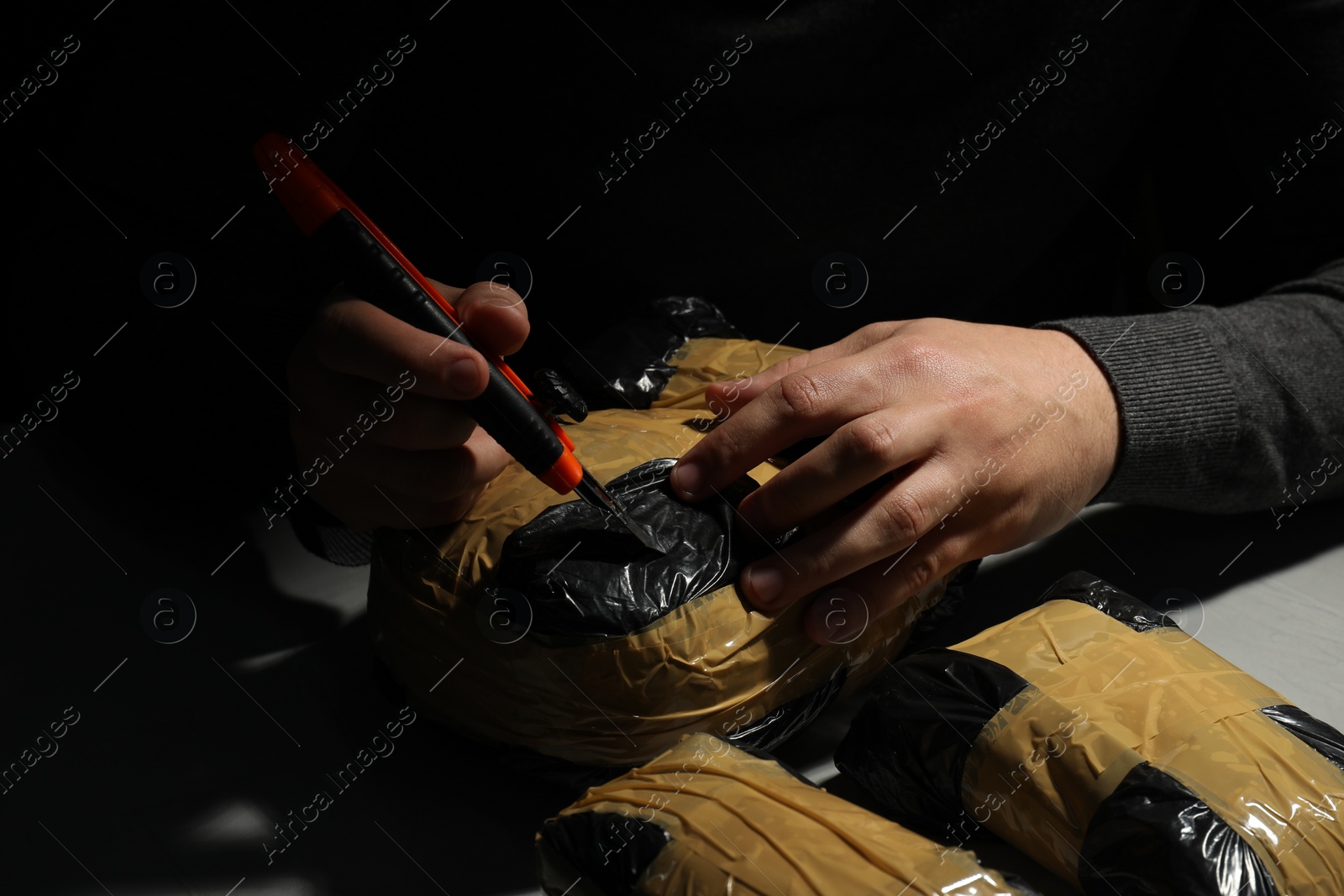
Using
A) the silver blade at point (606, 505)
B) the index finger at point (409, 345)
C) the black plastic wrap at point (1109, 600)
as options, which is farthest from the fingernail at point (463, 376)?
the black plastic wrap at point (1109, 600)

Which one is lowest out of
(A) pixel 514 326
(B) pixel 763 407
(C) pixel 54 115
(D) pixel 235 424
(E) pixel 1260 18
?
(E) pixel 1260 18

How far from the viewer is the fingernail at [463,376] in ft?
2.00

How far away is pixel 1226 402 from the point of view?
2.81 ft

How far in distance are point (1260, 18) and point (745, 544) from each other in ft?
2.83

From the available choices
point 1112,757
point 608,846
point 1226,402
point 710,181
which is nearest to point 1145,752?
point 1112,757

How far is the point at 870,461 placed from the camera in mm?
672

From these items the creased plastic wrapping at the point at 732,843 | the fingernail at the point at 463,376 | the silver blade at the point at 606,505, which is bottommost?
the creased plastic wrapping at the point at 732,843

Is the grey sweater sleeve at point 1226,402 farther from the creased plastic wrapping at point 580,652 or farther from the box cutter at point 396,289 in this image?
the box cutter at point 396,289

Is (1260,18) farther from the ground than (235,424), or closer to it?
closer to it

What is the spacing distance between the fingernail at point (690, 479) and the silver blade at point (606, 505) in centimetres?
6

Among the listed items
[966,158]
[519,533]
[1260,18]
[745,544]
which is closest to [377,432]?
[519,533]

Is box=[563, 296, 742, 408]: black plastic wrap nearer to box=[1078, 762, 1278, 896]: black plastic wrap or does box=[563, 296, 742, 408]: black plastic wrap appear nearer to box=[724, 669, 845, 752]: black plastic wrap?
box=[724, 669, 845, 752]: black plastic wrap

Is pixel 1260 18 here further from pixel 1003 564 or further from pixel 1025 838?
pixel 1025 838

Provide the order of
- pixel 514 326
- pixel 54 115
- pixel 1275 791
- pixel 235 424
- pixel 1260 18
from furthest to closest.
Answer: pixel 54 115 < pixel 1260 18 < pixel 235 424 < pixel 514 326 < pixel 1275 791
